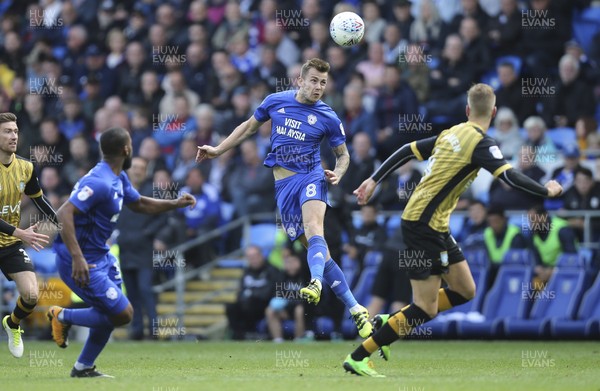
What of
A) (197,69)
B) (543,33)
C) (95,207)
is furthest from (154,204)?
(197,69)

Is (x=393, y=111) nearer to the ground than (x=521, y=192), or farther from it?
farther from it

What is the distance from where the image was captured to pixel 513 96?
18.5 meters

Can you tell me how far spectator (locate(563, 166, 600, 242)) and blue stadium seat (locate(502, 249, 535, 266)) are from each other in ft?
2.71

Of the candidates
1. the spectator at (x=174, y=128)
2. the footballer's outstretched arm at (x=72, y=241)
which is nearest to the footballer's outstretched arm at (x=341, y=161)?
the footballer's outstretched arm at (x=72, y=241)

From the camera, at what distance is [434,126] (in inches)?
736

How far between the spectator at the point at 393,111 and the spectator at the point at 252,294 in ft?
8.91

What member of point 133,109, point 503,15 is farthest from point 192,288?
point 503,15

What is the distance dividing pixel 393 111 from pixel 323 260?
7.71 m

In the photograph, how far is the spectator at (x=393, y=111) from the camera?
18.5 metres

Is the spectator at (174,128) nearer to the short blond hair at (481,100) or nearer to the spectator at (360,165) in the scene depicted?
the spectator at (360,165)

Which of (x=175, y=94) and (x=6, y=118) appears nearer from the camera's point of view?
(x=6, y=118)

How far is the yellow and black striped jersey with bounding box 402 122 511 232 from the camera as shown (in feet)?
33.3

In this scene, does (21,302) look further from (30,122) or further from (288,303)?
(30,122)

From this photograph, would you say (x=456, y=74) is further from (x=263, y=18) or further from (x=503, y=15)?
(x=263, y=18)
